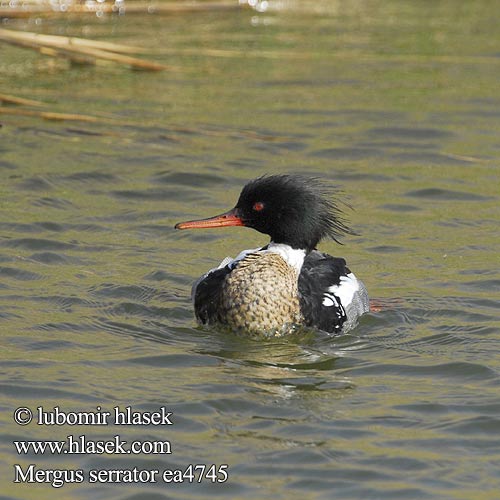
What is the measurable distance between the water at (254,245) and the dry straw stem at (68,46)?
434 millimetres

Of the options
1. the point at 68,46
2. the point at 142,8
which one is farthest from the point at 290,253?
the point at 142,8

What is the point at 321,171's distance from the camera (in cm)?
1209

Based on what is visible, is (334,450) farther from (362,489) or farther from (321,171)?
(321,171)

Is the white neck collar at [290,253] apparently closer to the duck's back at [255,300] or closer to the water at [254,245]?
the duck's back at [255,300]

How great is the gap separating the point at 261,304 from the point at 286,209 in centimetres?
66

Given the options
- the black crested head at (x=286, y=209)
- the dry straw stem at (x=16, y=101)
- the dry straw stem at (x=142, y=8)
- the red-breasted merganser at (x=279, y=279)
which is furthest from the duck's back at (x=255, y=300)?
the dry straw stem at (x=142, y=8)

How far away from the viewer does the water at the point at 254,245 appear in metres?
6.34

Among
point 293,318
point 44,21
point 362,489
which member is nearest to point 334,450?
point 362,489

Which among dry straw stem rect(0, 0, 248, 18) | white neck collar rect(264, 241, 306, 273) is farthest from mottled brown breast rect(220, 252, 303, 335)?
dry straw stem rect(0, 0, 248, 18)

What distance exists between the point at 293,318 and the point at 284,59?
28.9 ft

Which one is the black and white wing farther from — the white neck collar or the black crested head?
the black crested head

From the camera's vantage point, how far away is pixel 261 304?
802 cm

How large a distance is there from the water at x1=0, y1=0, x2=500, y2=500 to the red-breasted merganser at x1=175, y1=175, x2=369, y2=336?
0.51ft

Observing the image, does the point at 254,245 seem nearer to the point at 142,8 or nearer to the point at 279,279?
the point at 279,279
